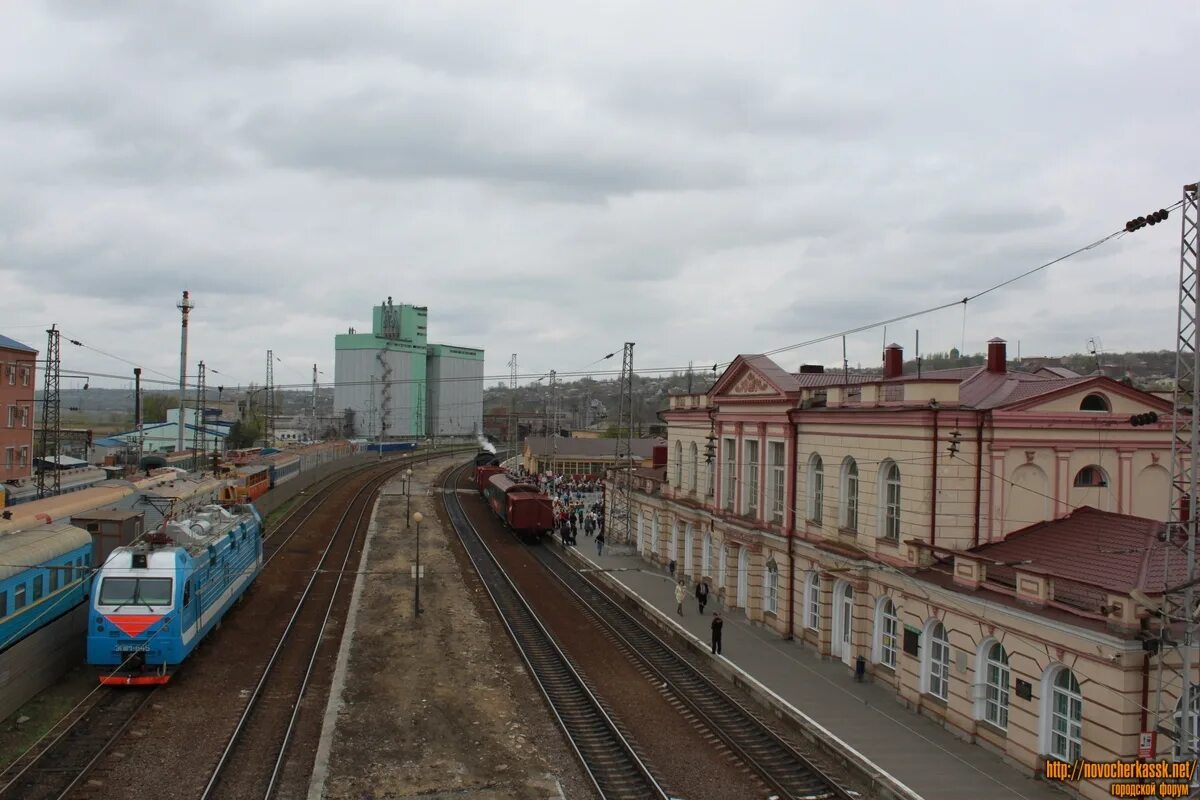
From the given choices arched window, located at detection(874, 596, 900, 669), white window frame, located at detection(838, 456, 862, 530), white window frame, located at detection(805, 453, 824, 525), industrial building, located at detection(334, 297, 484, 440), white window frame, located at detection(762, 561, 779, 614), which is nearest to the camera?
arched window, located at detection(874, 596, 900, 669)

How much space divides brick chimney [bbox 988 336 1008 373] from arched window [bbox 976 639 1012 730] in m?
8.75

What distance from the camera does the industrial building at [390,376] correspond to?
12444 cm

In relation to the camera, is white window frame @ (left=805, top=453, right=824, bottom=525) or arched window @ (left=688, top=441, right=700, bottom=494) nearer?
white window frame @ (left=805, top=453, right=824, bottom=525)

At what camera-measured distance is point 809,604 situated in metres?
25.1

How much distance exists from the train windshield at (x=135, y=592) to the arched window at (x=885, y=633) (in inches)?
685

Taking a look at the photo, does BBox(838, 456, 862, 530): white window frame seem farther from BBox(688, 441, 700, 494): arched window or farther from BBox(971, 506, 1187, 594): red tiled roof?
BBox(688, 441, 700, 494): arched window

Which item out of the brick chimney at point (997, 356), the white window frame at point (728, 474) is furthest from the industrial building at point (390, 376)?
the brick chimney at point (997, 356)

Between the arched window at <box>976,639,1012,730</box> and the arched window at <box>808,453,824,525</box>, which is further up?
the arched window at <box>808,453,824,525</box>

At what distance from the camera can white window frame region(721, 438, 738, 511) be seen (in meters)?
30.4

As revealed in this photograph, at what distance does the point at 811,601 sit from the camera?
25031mm

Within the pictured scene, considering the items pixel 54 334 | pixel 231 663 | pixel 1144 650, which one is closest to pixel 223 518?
pixel 231 663

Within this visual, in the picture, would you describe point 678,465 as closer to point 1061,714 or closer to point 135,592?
point 1061,714

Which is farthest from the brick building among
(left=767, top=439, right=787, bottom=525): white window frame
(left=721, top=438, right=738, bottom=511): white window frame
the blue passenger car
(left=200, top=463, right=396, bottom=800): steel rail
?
(left=767, top=439, right=787, bottom=525): white window frame

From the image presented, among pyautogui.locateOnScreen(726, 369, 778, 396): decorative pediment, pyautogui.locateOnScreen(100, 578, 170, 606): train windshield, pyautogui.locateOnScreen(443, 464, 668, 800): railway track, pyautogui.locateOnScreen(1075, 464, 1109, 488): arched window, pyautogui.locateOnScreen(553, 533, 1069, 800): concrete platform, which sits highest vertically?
pyautogui.locateOnScreen(726, 369, 778, 396): decorative pediment
